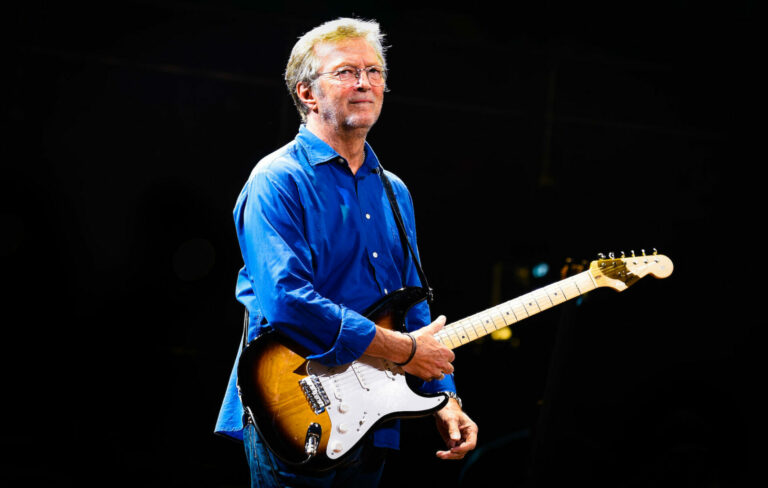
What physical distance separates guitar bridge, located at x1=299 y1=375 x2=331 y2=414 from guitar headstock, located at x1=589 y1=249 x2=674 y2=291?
3.35 ft

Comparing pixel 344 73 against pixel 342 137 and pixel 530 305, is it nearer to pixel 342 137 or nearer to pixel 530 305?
pixel 342 137

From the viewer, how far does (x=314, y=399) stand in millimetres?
1697

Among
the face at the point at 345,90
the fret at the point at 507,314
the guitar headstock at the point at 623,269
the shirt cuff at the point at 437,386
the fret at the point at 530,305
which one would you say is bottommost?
the shirt cuff at the point at 437,386

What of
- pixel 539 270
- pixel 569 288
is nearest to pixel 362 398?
pixel 569 288

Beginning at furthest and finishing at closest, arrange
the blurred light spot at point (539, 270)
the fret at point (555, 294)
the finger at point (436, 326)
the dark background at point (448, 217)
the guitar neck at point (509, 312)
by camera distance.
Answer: the blurred light spot at point (539, 270) < the dark background at point (448, 217) < the fret at point (555, 294) < the guitar neck at point (509, 312) < the finger at point (436, 326)

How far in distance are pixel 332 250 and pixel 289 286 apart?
262 mm

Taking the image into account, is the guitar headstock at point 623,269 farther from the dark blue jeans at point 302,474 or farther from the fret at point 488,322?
the dark blue jeans at point 302,474

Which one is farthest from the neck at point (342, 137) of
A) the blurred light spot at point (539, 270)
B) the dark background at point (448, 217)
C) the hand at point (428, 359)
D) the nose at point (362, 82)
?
the blurred light spot at point (539, 270)

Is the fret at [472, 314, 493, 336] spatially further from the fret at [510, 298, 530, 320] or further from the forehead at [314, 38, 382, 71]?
the forehead at [314, 38, 382, 71]

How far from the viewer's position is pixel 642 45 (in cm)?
381

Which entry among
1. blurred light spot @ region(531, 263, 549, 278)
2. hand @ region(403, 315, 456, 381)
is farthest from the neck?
blurred light spot @ region(531, 263, 549, 278)

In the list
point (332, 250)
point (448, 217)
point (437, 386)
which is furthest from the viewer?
point (448, 217)

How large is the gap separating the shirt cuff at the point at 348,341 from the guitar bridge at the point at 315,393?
0.12 meters

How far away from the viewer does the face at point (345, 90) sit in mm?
1873
